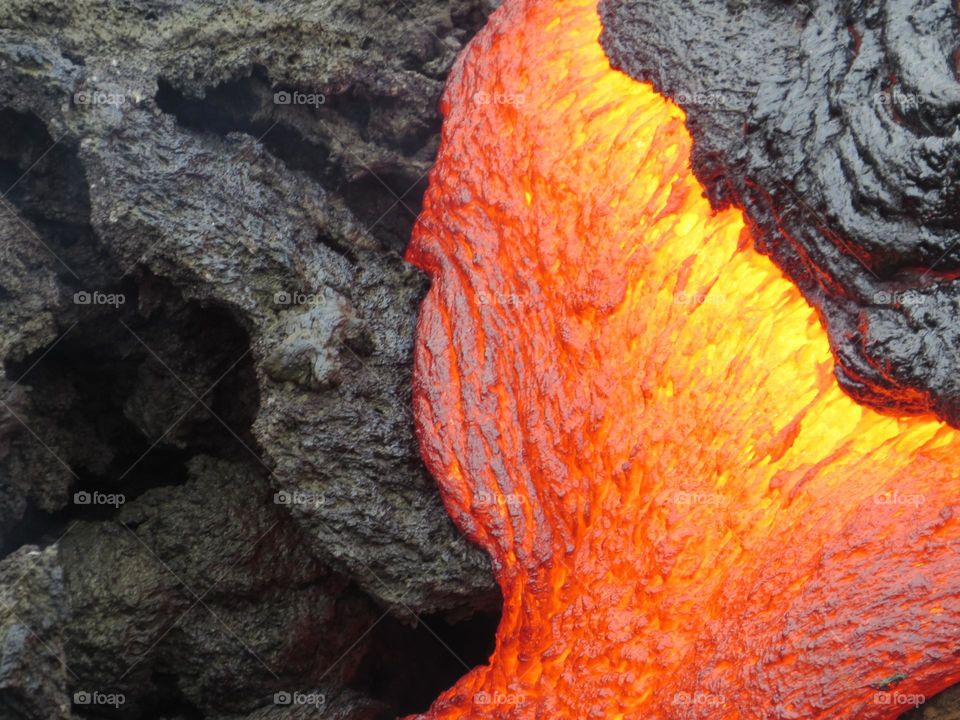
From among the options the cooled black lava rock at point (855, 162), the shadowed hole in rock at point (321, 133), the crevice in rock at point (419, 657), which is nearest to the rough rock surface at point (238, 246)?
the shadowed hole in rock at point (321, 133)

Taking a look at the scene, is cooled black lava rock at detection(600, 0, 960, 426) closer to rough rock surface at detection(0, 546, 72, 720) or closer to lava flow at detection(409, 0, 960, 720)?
lava flow at detection(409, 0, 960, 720)

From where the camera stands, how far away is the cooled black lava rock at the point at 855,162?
343cm

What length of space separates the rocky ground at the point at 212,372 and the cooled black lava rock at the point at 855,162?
1.67m

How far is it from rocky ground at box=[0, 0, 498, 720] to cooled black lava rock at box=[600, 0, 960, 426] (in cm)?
167

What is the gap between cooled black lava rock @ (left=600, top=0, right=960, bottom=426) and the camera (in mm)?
3428

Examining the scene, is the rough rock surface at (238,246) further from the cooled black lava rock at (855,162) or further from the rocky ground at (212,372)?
the cooled black lava rock at (855,162)

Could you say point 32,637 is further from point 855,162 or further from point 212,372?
point 855,162


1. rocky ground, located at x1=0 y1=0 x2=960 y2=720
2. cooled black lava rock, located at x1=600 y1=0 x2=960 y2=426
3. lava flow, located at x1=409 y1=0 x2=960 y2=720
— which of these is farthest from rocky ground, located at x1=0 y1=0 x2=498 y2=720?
cooled black lava rock, located at x1=600 y1=0 x2=960 y2=426

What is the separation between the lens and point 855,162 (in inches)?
140

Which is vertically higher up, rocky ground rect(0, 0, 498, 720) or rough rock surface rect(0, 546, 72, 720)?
rocky ground rect(0, 0, 498, 720)

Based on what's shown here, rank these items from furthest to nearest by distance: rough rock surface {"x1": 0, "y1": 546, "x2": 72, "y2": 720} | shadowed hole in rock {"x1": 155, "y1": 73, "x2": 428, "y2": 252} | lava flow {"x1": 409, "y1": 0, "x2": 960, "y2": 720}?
shadowed hole in rock {"x1": 155, "y1": 73, "x2": 428, "y2": 252} < rough rock surface {"x1": 0, "y1": 546, "x2": 72, "y2": 720} < lava flow {"x1": 409, "y1": 0, "x2": 960, "y2": 720}

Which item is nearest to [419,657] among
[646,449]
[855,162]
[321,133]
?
[646,449]

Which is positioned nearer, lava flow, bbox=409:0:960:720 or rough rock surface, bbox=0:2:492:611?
lava flow, bbox=409:0:960:720

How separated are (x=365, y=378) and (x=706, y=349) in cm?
154
